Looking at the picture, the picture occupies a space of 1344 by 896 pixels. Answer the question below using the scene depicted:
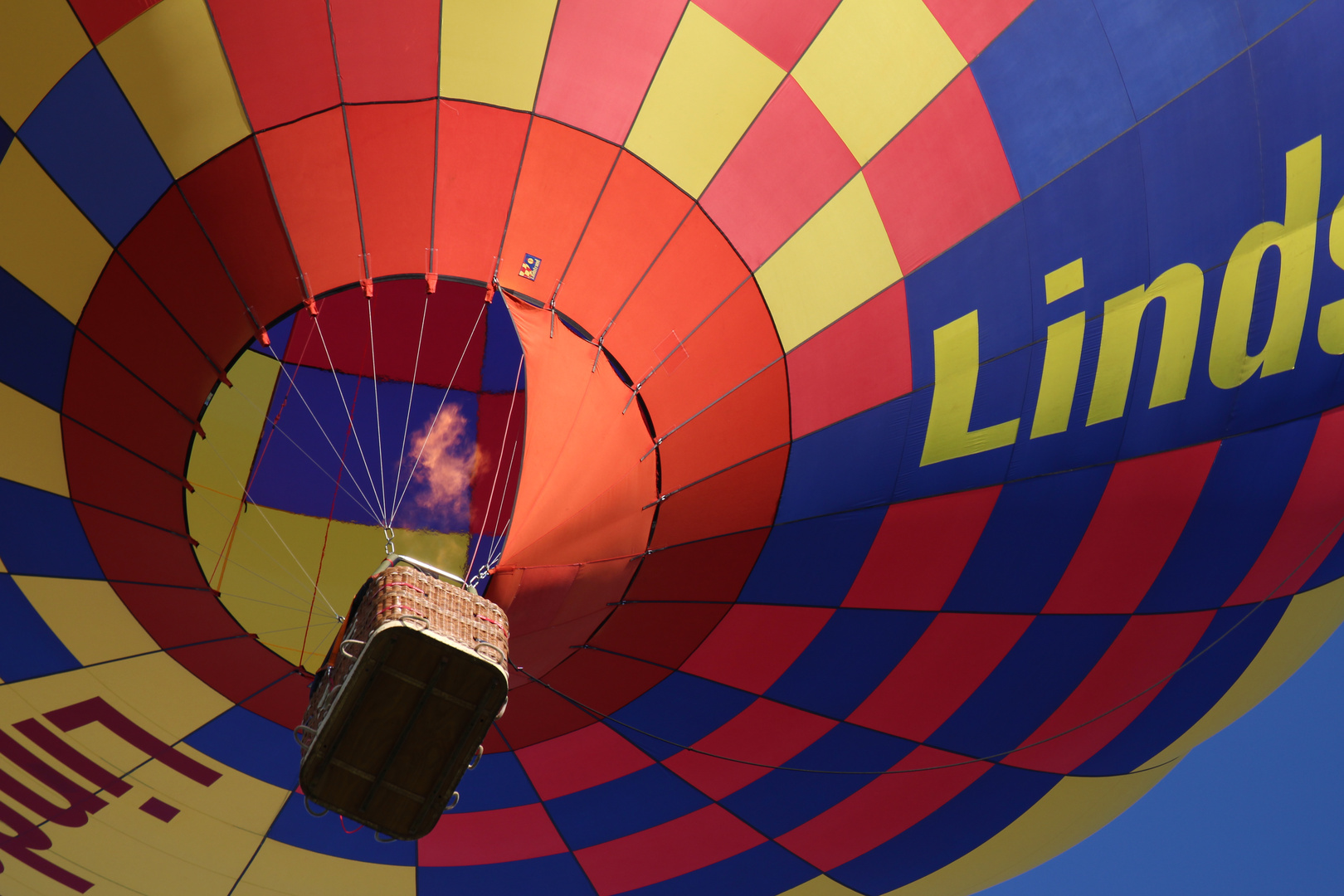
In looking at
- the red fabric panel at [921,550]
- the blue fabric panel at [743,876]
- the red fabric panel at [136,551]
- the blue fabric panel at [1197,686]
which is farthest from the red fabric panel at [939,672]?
the red fabric panel at [136,551]

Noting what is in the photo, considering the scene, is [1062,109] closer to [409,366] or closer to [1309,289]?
[1309,289]

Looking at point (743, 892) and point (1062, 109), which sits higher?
point (1062, 109)

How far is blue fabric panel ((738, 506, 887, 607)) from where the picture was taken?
4.55 meters

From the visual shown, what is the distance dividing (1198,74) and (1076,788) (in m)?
4.00

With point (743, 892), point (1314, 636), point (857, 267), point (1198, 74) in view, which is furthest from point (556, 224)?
point (1314, 636)

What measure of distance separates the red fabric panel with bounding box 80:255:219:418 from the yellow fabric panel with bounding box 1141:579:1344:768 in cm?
571

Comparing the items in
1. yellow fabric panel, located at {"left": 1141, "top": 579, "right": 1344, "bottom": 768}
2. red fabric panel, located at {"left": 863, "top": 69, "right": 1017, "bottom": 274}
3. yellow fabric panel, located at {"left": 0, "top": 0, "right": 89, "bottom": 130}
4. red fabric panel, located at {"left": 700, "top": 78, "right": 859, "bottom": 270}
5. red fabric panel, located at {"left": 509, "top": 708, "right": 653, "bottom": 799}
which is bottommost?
red fabric panel, located at {"left": 509, "top": 708, "right": 653, "bottom": 799}

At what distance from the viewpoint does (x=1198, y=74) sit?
4613mm

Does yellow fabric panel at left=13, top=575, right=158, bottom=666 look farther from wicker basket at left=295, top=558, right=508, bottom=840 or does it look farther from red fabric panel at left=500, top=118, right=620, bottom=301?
red fabric panel at left=500, top=118, right=620, bottom=301

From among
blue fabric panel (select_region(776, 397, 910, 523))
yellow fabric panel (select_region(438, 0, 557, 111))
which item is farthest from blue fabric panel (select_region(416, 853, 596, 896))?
yellow fabric panel (select_region(438, 0, 557, 111))

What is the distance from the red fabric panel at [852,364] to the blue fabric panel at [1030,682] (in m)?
1.69

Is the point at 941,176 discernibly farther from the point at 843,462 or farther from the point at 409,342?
the point at 409,342

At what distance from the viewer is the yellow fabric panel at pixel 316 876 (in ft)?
19.1

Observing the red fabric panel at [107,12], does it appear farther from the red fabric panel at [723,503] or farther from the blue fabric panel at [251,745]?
the blue fabric panel at [251,745]
